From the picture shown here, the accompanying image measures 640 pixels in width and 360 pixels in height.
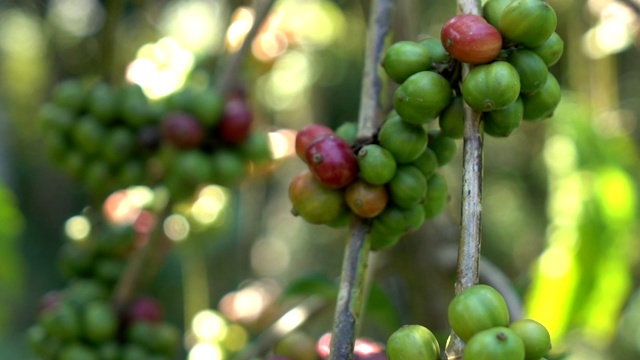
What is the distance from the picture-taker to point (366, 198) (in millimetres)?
990

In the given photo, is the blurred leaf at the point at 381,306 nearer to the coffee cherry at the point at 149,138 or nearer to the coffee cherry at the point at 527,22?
the coffee cherry at the point at 149,138

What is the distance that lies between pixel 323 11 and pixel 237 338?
4.35 ft

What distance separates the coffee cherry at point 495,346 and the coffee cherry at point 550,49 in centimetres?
35

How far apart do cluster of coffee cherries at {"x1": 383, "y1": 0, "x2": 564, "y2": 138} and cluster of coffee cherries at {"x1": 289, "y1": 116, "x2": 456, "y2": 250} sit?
50mm

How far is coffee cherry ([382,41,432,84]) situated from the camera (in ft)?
3.19

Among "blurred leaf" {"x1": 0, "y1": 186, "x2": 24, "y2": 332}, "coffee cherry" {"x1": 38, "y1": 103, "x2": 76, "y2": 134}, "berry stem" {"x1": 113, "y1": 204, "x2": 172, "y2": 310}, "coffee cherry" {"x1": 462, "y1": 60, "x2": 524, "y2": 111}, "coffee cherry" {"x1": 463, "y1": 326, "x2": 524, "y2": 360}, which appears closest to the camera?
"coffee cherry" {"x1": 463, "y1": 326, "x2": 524, "y2": 360}

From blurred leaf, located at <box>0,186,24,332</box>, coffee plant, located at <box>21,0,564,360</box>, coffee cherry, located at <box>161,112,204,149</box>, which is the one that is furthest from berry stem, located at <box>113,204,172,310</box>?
blurred leaf, located at <box>0,186,24,332</box>

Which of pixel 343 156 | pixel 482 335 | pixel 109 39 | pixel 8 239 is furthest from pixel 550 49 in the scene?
pixel 8 239

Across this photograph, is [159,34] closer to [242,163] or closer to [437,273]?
[242,163]

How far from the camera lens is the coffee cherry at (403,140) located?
0.98 metres

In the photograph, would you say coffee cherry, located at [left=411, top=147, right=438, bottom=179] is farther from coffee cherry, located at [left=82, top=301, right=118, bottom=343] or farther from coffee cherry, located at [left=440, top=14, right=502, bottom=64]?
coffee cherry, located at [left=82, top=301, right=118, bottom=343]

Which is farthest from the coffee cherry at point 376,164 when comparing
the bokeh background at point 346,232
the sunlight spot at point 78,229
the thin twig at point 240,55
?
the sunlight spot at point 78,229

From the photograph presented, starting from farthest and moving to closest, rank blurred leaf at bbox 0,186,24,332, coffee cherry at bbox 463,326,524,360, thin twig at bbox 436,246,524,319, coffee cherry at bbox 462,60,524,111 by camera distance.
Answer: blurred leaf at bbox 0,186,24,332
thin twig at bbox 436,246,524,319
coffee cherry at bbox 462,60,524,111
coffee cherry at bbox 463,326,524,360

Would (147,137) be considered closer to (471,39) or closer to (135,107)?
(135,107)
